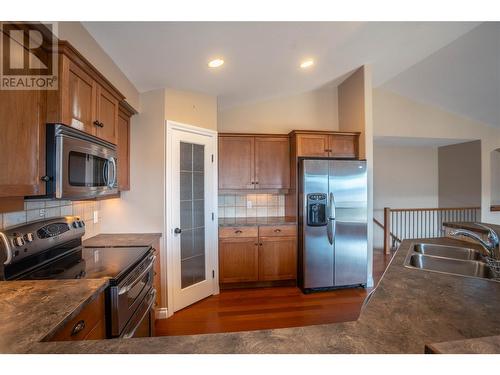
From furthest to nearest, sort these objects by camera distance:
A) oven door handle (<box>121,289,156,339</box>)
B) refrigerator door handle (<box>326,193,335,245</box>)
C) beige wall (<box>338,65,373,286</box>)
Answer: beige wall (<box>338,65,373,286</box>) → refrigerator door handle (<box>326,193,335,245</box>) → oven door handle (<box>121,289,156,339</box>)

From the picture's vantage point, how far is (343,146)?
359 cm

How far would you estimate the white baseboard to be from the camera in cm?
256

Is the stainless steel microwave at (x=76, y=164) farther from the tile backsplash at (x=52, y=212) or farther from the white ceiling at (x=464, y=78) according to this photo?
the white ceiling at (x=464, y=78)

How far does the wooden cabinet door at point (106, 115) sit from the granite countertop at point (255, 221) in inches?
69.1

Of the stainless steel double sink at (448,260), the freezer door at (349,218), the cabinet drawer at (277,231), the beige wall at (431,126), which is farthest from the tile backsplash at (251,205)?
the beige wall at (431,126)

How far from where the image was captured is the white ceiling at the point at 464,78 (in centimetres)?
343

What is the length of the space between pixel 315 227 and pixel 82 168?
262 cm

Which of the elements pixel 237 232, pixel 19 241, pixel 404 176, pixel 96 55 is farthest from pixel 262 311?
pixel 404 176

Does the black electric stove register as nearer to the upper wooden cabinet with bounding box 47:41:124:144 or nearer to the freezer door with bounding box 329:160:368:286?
the upper wooden cabinet with bounding box 47:41:124:144

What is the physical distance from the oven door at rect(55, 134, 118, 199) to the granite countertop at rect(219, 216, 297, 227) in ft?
5.59

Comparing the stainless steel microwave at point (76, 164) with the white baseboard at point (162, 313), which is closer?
the stainless steel microwave at point (76, 164)

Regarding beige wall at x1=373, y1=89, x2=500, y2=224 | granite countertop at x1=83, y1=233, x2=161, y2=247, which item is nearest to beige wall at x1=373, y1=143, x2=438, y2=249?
beige wall at x1=373, y1=89, x2=500, y2=224
